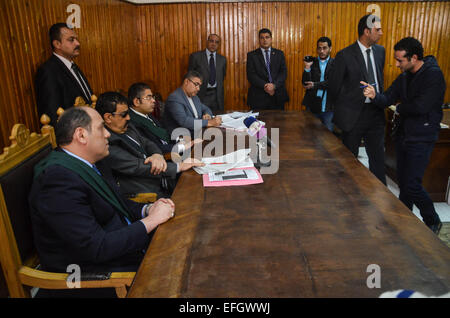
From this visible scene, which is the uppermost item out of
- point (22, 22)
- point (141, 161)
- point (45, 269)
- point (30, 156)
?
point (22, 22)

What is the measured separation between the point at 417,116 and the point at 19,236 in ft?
8.63

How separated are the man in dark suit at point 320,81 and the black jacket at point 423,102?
63.6 inches

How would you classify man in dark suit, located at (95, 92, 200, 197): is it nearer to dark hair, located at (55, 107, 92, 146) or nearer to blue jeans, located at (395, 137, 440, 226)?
dark hair, located at (55, 107, 92, 146)

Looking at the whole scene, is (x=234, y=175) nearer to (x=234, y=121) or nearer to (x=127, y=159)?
(x=127, y=159)

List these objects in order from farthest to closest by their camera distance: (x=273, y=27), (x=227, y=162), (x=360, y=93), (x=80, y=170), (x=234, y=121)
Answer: (x=273, y=27) → (x=234, y=121) → (x=360, y=93) → (x=227, y=162) → (x=80, y=170)

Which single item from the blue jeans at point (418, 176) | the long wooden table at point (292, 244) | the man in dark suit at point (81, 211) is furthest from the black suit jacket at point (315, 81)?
the man in dark suit at point (81, 211)

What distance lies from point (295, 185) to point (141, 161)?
3.33ft

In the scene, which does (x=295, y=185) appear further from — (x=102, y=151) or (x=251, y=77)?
(x=251, y=77)

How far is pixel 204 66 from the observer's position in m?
5.11

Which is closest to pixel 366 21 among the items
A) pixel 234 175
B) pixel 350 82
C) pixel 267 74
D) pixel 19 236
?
pixel 350 82

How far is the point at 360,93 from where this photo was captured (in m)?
2.96

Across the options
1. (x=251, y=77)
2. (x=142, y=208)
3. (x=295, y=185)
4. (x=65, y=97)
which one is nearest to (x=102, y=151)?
(x=142, y=208)

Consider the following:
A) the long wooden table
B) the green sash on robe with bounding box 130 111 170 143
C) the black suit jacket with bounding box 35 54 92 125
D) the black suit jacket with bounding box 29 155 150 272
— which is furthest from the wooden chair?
the black suit jacket with bounding box 35 54 92 125

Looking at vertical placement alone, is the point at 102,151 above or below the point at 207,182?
above
